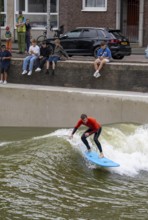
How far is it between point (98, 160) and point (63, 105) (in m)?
6.28

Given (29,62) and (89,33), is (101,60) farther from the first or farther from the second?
(89,33)

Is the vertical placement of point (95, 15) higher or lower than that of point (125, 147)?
higher

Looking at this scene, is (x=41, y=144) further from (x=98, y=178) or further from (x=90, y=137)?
(x=98, y=178)

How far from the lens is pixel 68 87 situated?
23.5m

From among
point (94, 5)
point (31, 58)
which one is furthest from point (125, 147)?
point (94, 5)

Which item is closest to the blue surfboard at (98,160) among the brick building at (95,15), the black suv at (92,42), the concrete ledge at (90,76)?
the concrete ledge at (90,76)

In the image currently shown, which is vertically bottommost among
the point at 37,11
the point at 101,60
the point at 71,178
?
the point at 71,178

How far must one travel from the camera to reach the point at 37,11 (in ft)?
124

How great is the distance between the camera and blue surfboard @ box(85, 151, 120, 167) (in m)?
16.1

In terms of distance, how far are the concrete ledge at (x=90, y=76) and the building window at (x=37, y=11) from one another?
1381 cm

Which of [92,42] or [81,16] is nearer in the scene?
[92,42]

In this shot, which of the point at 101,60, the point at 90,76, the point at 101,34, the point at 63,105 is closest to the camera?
the point at 63,105

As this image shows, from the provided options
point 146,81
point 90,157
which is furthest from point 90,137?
point 146,81

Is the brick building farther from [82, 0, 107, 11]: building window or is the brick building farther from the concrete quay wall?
the concrete quay wall
